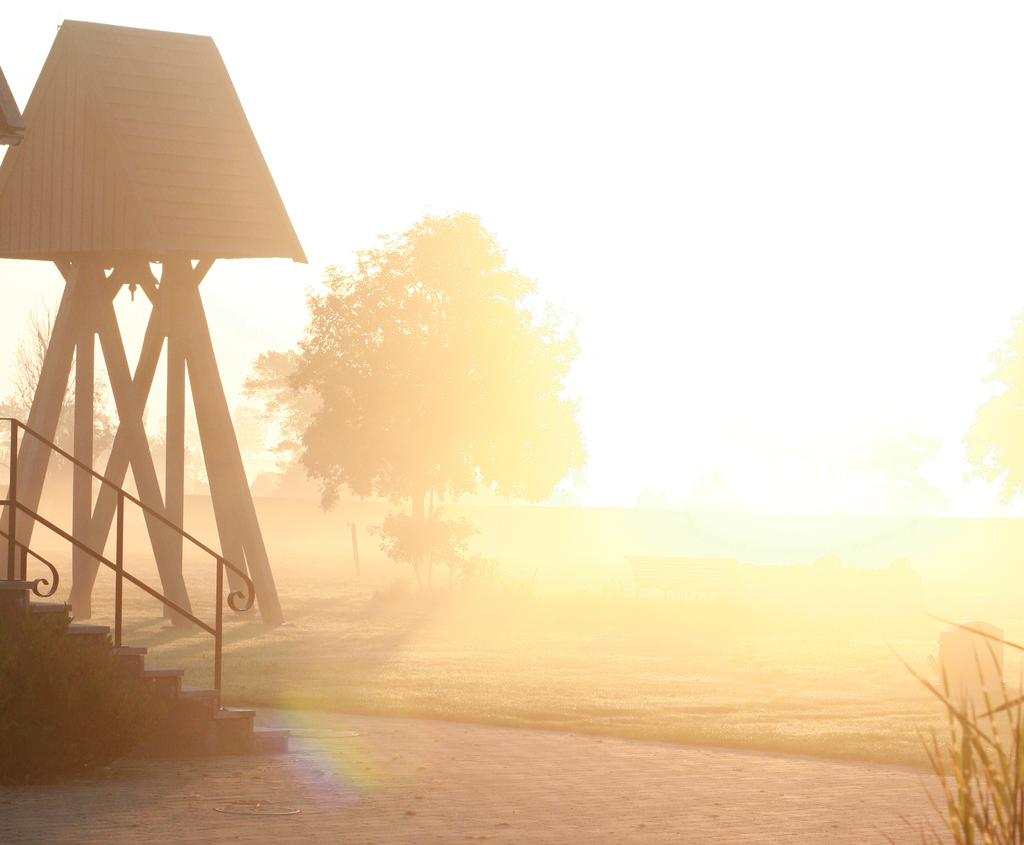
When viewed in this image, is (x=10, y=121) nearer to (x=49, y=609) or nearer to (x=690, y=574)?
(x=49, y=609)

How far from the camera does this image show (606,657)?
24156 millimetres

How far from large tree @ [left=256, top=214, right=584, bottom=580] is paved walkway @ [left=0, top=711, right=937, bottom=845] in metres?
27.0

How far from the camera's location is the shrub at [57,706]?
458 inches

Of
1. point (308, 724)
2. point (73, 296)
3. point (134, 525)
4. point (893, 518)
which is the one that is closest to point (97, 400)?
point (134, 525)

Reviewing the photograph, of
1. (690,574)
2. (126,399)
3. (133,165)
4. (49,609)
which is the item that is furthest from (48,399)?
(690,574)

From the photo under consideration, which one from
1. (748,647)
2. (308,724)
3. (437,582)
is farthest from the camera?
(437,582)

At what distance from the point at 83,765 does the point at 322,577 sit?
3905 cm

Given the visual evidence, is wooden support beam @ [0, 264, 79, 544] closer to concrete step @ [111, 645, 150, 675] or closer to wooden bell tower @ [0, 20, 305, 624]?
wooden bell tower @ [0, 20, 305, 624]

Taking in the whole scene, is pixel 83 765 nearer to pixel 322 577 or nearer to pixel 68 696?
pixel 68 696

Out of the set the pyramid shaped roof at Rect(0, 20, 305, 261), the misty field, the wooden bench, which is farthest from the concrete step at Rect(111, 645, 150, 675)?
the wooden bench

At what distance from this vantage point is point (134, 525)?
7750 cm

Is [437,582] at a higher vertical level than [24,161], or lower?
lower

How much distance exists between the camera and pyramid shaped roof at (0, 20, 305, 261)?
24.8 meters

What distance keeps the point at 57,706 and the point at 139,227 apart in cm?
1401
